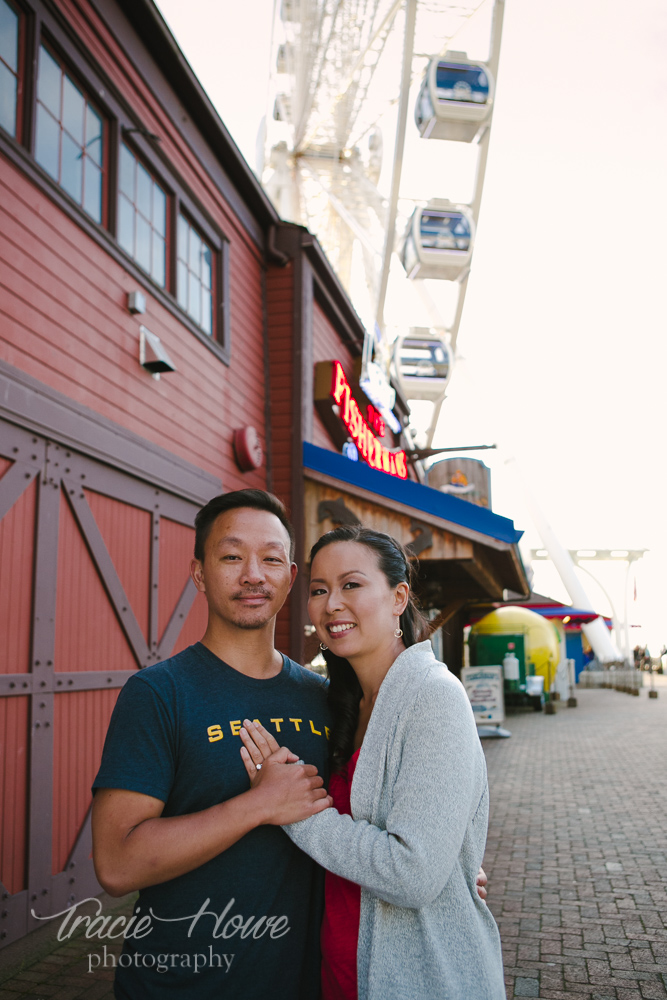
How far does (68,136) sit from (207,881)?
5.31 meters

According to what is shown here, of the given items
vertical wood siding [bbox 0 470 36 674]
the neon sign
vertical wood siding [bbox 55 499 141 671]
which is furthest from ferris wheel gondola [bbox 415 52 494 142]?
vertical wood siding [bbox 0 470 36 674]

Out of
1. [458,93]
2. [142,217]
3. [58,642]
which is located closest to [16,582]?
[58,642]

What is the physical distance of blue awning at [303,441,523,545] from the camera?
8500 mm

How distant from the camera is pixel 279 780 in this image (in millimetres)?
1921

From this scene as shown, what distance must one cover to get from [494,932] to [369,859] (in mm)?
495

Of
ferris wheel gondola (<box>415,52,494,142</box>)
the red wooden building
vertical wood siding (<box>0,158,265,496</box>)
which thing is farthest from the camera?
ferris wheel gondola (<box>415,52,494,142</box>)

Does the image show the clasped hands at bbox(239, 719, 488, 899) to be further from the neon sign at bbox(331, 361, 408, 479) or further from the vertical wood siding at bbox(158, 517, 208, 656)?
the neon sign at bbox(331, 361, 408, 479)

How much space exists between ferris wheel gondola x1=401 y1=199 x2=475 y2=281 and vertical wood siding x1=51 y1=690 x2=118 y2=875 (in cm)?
1316

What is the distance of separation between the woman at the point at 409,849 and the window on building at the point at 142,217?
531cm

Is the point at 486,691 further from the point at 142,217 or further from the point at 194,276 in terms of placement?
the point at 142,217

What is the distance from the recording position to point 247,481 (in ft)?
27.6

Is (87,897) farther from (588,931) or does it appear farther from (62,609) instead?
(588,931)

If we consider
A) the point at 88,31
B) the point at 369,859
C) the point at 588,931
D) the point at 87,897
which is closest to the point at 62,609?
the point at 87,897

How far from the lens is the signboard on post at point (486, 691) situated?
576 inches
